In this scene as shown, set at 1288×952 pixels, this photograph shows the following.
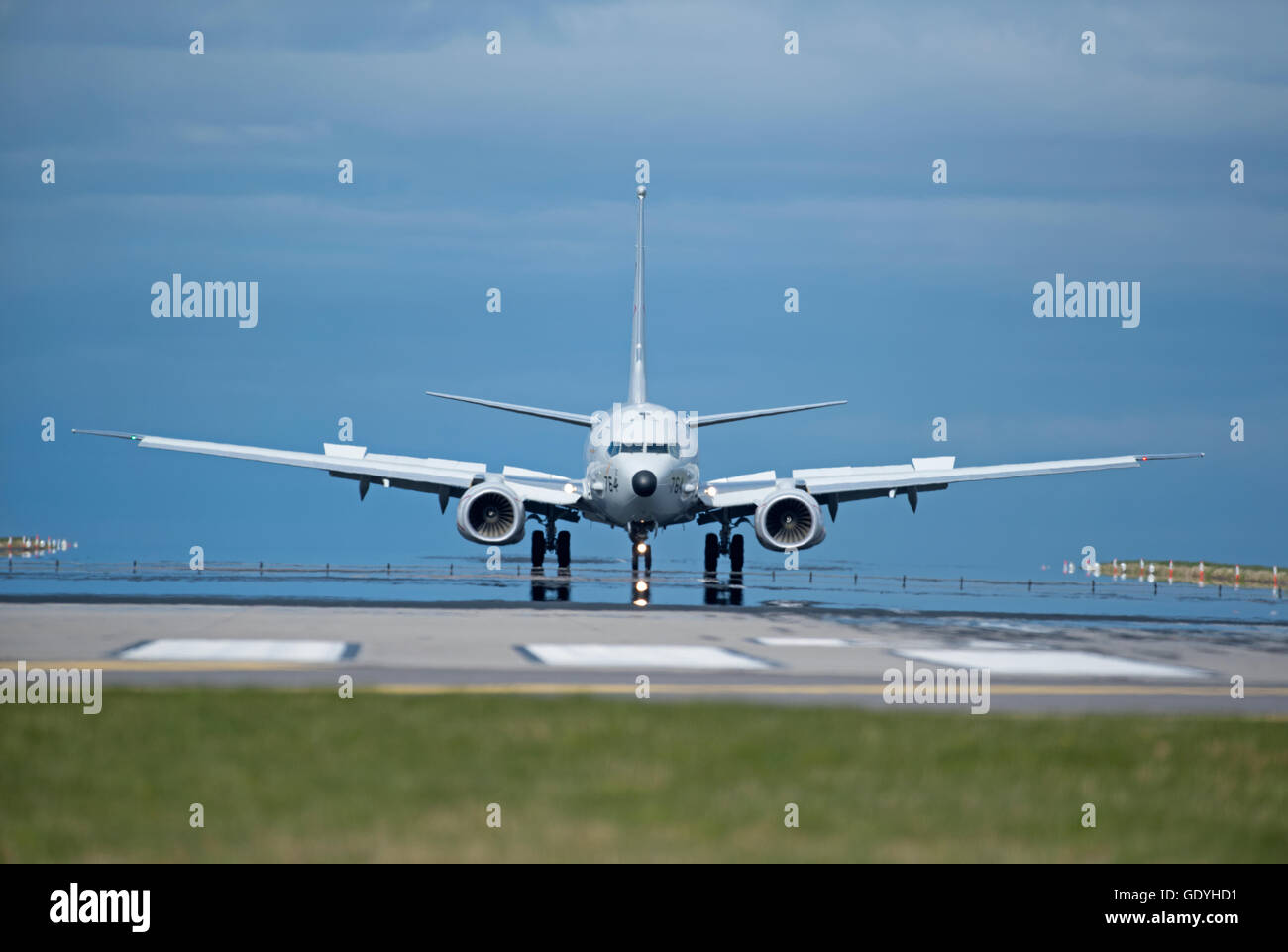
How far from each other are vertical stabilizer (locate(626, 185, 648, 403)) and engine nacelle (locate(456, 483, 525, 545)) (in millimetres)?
10874

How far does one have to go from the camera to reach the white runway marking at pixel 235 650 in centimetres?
2106

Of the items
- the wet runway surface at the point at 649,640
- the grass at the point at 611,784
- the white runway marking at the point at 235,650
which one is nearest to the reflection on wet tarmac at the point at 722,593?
the wet runway surface at the point at 649,640

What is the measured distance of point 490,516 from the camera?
44.7m

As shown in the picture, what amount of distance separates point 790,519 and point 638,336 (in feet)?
44.5

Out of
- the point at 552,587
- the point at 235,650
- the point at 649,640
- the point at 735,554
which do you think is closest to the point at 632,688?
the point at 235,650

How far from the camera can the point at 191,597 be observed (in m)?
34.4

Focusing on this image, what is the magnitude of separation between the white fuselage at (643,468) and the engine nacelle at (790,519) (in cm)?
280

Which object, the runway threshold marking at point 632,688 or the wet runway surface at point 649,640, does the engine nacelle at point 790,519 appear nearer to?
the wet runway surface at point 649,640

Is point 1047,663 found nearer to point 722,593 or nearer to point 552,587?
point 722,593

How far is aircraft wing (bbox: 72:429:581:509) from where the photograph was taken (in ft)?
147

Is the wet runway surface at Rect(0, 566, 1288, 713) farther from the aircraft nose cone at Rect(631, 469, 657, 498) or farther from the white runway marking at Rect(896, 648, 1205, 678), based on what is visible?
the aircraft nose cone at Rect(631, 469, 657, 498)
